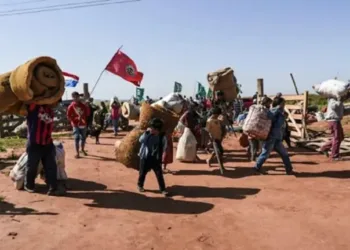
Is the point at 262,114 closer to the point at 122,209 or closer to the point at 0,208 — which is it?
the point at 122,209

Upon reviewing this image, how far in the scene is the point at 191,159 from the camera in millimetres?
10953

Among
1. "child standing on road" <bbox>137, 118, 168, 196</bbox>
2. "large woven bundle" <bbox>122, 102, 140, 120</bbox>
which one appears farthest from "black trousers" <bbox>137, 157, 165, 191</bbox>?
"large woven bundle" <bbox>122, 102, 140, 120</bbox>

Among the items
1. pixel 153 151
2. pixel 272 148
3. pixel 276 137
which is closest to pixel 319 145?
pixel 272 148

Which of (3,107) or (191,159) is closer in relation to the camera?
(3,107)

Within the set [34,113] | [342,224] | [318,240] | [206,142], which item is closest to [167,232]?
[318,240]

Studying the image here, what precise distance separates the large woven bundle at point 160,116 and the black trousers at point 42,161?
237 centimetres

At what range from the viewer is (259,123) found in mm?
9125

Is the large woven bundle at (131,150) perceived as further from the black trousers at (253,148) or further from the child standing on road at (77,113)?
the black trousers at (253,148)

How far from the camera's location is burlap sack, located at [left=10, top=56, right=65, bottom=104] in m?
6.41

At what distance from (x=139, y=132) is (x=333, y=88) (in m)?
4.89

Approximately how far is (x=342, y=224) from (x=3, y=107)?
5273 mm

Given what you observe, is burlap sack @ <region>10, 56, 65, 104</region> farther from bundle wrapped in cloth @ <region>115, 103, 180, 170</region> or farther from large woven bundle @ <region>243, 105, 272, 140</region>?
large woven bundle @ <region>243, 105, 272, 140</region>

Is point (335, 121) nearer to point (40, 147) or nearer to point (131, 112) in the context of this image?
point (40, 147)

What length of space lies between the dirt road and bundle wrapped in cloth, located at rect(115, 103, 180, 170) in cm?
36
